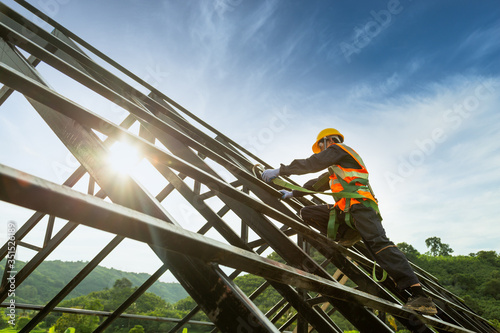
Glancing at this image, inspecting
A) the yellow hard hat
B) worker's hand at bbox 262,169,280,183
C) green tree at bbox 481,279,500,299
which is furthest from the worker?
green tree at bbox 481,279,500,299

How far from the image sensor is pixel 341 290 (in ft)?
5.72

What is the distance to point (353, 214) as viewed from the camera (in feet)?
9.21

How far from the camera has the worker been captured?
264cm

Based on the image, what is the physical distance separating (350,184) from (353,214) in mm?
305

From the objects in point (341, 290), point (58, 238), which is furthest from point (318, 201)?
point (58, 238)

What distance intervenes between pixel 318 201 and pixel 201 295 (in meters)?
4.06

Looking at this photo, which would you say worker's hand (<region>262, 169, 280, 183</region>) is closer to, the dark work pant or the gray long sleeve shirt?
the gray long sleeve shirt

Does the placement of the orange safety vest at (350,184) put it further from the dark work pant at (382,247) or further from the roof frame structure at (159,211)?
the roof frame structure at (159,211)

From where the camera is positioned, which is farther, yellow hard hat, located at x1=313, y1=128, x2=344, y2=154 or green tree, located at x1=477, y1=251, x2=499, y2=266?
green tree, located at x1=477, y1=251, x2=499, y2=266

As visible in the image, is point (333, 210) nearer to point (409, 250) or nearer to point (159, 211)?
point (159, 211)

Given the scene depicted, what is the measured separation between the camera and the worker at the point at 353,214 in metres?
2.64

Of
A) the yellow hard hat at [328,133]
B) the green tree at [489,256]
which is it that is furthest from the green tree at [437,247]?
the yellow hard hat at [328,133]

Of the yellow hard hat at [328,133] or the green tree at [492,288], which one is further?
the green tree at [492,288]

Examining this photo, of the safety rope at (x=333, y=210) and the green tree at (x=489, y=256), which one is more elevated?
the safety rope at (x=333, y=210)
